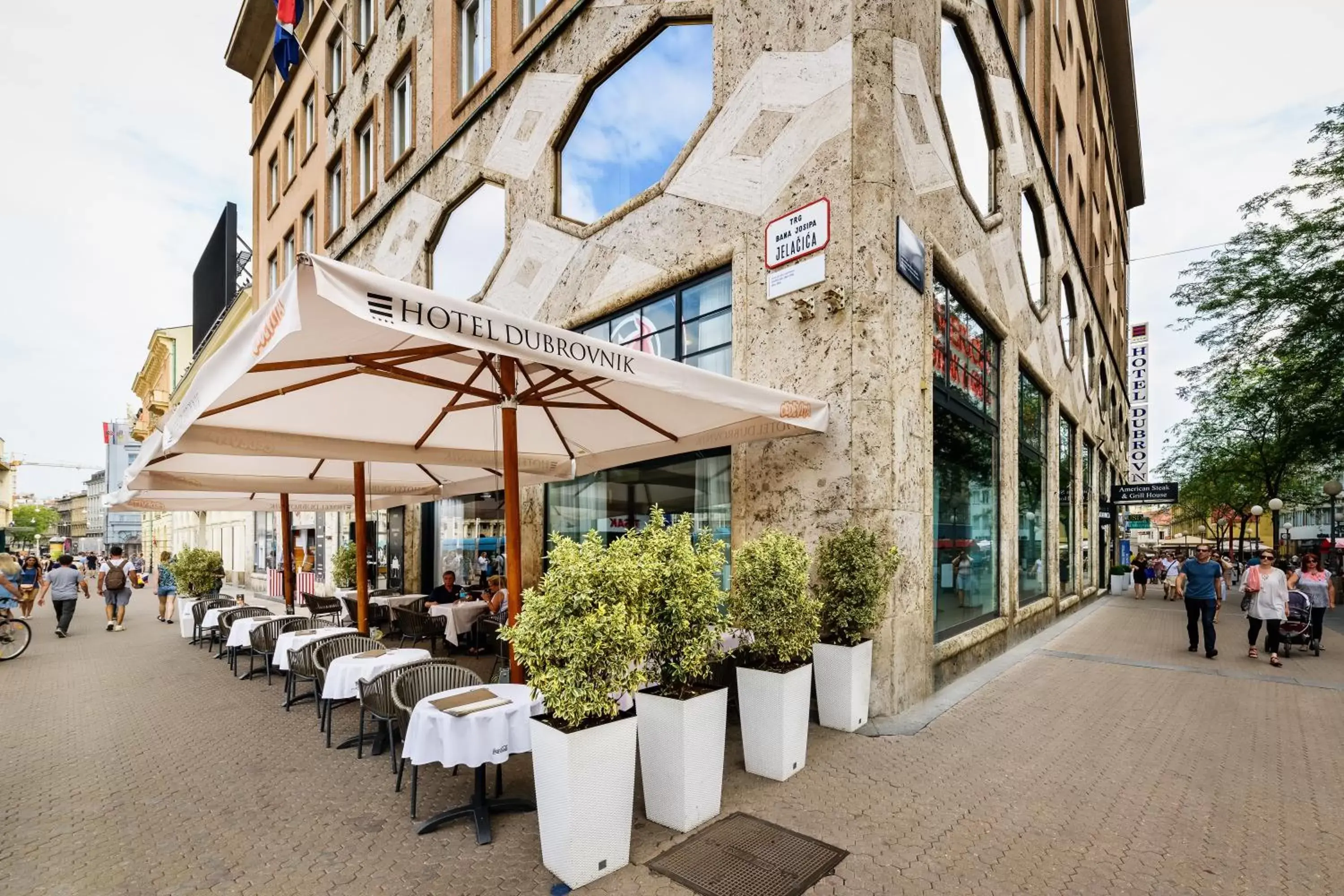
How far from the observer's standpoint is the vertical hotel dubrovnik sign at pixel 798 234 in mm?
7324

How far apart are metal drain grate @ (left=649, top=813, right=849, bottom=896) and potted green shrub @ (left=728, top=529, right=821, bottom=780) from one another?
2.75 feet

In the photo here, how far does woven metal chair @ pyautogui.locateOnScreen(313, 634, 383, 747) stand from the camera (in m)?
6.50

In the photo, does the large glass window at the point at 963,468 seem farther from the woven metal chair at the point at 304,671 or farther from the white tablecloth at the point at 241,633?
the white tablecloth at the point at 241,633

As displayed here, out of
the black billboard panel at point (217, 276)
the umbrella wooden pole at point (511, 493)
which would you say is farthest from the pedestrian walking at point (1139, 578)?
the black billboard panel at point (217, 276)

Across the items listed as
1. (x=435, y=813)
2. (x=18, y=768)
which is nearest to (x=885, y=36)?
(x=435, y=813)

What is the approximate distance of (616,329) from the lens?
10.3 meters

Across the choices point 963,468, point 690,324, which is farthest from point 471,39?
point 963,468

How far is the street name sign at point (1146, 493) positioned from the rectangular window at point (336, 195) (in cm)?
2801

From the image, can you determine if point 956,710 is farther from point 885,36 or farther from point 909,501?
point 885,36

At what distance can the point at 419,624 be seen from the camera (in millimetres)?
9891

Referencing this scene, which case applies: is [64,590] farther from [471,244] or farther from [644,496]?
[644,496]

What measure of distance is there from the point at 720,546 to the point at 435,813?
2581 mm

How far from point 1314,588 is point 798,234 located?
35.3ft

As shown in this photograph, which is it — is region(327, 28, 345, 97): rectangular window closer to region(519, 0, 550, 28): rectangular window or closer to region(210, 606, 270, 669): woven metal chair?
region(519, 0, 550, 28): rectangular window
